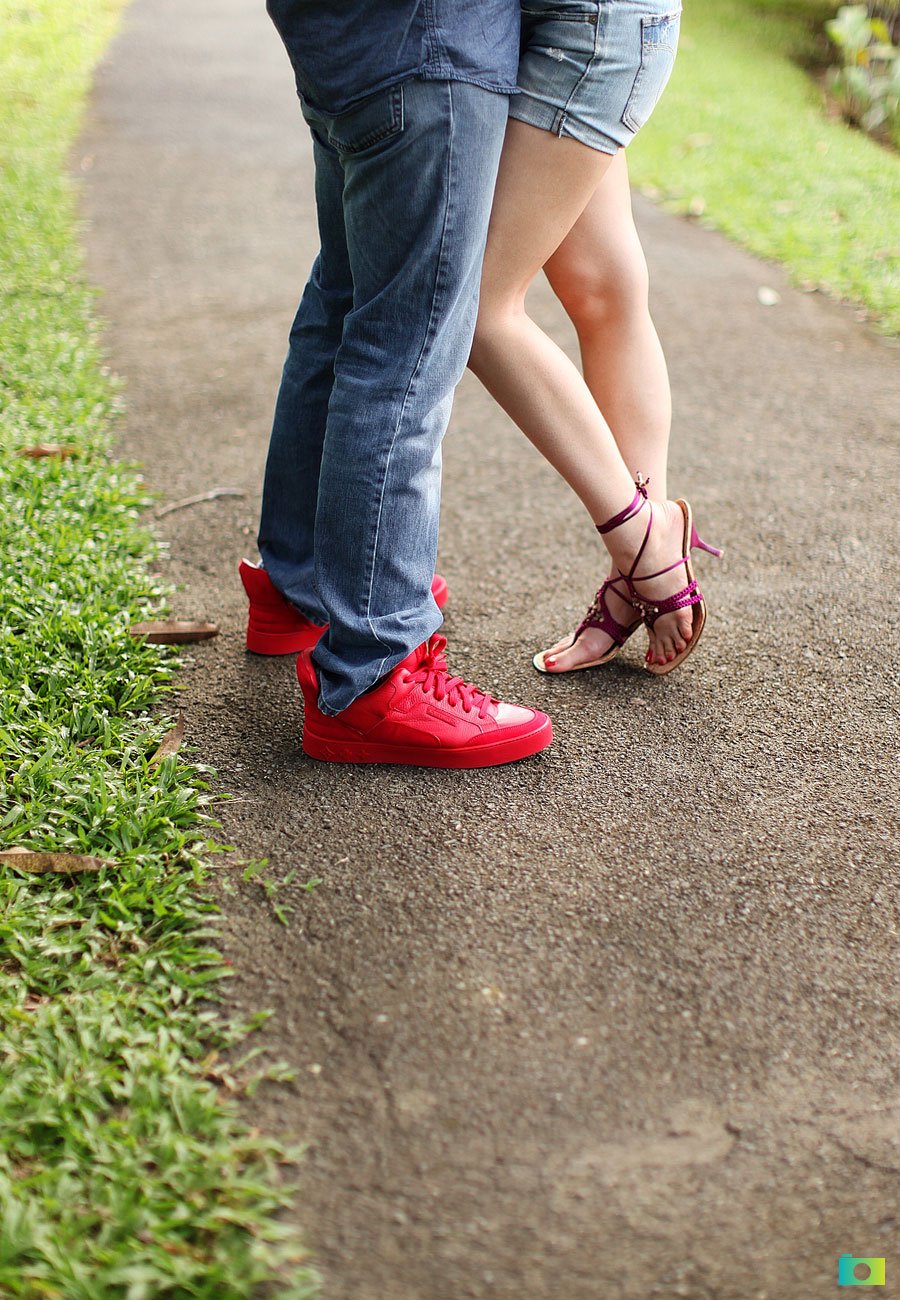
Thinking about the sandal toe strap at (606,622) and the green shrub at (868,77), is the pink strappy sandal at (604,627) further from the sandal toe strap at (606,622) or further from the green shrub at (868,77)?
the green shrub at (868,77)

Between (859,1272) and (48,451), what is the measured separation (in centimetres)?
291

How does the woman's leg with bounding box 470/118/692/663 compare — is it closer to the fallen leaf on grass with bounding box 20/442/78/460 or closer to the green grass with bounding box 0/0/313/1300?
the green grass with bounding box 0/0/313/1300

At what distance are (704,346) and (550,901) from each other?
10.1 feet

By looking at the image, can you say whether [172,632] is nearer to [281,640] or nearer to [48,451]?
[281,640]

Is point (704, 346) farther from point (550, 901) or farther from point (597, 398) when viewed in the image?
point (550, 901)

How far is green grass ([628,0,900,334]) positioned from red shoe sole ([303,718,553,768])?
3.16 metres

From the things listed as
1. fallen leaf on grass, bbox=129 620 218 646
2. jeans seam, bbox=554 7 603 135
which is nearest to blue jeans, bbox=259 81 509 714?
jeans seam, bbox=554 7 603 135

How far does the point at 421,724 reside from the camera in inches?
74.0

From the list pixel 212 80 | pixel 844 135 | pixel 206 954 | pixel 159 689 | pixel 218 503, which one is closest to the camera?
pixel 206 954

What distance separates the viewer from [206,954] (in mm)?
1527

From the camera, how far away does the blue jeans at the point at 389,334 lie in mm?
1502

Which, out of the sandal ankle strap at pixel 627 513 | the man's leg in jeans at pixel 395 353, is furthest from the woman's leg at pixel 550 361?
the man's leg in jeans at pixel 395 353

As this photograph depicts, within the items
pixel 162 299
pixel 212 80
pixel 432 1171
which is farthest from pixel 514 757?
pixel 212 80

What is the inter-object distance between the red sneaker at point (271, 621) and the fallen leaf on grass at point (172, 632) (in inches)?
4.5
